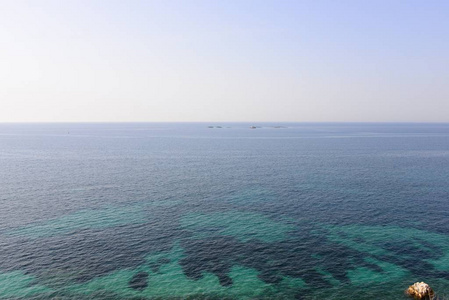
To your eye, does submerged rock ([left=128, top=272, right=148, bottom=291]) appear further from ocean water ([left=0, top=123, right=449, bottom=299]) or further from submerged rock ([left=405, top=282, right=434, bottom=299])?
submerged rock ([left=405, top=282, right=434, bottom=299])

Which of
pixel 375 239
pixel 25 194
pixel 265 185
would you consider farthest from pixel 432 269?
pixel 25 194

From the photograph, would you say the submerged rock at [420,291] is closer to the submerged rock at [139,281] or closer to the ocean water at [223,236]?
the ocean water at [223,236]

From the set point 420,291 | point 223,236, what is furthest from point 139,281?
point 420,291

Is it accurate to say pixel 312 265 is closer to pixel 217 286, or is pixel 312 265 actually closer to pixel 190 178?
pixel 217 286

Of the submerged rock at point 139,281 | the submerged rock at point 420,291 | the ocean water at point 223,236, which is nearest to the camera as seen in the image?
the submerged rock at point 420,291

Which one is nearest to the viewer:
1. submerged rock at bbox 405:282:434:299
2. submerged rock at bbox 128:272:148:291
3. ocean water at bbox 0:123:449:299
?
submerged rock at bbox 405:282:434:299

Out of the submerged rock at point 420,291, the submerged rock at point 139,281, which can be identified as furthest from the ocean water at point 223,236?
the submerged rock at point 420,291

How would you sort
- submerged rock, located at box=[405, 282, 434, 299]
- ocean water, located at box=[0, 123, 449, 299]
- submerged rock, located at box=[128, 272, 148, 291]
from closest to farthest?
submerged rock, located at box=[405, 282, 434, 299]
submerged rock, located at box=[128, 272, 148, 291]
ocean water, located at box=[0, 123, 449, 299]

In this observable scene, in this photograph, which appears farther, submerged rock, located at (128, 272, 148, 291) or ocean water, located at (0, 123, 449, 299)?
ocean water, located at (0, 123, 449, 299)

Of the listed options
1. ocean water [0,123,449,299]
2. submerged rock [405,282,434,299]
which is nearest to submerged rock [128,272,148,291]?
ocean water [0,123,449,299]

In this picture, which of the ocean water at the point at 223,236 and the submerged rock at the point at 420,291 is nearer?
the submerged rock at the point at 420,291
